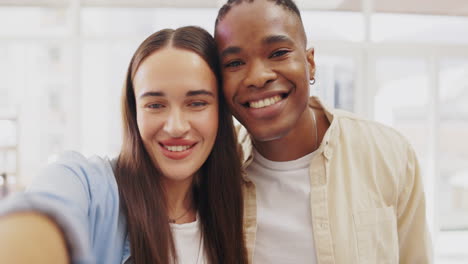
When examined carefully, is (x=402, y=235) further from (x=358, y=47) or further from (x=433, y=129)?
(x=433, y=129)

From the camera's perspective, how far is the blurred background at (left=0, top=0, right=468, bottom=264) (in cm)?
349

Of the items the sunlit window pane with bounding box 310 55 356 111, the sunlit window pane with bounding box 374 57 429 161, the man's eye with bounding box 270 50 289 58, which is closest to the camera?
the man's eye with bounding box 270 50 289 58

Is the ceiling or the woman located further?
the ceiling

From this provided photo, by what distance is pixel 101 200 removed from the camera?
86cm

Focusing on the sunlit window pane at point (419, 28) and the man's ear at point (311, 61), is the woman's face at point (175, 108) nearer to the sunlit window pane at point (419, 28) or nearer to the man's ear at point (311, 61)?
the man's ear at point (311, 61)

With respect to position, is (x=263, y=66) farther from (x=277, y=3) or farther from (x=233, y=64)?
(x=277, y=3)

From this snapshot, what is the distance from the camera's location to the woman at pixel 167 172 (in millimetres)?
869

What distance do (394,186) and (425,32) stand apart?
323cm

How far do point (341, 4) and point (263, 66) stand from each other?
9.88ft

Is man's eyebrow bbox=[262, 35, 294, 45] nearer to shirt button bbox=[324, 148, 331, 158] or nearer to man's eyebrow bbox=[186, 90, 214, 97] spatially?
man's eyebrow bbox=[186, 90, 214, 97]

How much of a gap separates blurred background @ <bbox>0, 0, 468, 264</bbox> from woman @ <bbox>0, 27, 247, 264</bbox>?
97.9 inches

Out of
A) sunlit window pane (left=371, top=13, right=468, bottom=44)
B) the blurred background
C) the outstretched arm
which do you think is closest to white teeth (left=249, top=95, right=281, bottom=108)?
the outstretched arm

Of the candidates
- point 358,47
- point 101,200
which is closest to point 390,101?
point 358,47

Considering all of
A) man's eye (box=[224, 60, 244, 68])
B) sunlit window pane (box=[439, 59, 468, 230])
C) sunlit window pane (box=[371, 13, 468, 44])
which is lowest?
sunlit window pane (box=[439, 59, 468, 230])
